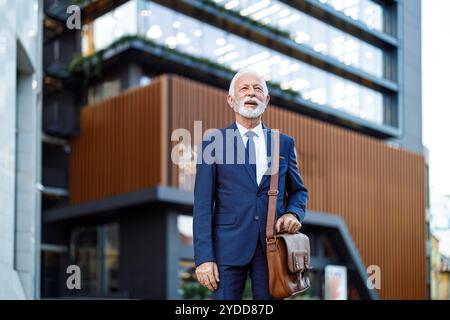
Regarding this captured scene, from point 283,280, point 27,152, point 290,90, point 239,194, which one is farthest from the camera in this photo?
point 290,90

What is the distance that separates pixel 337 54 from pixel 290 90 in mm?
5039

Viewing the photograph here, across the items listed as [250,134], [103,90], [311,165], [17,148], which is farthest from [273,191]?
[103,90]

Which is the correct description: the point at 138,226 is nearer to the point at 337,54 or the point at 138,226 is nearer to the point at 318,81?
the point at 318,81

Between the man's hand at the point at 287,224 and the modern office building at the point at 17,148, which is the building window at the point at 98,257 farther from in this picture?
the man's hand at the point at 287,224

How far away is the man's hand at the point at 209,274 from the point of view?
11.8ft

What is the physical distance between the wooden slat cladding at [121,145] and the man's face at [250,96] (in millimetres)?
18107

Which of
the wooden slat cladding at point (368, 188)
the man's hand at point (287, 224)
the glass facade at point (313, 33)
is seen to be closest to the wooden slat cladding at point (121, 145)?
the wooden slat cladding at point (368, 188)

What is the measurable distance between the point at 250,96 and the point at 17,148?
1284cm

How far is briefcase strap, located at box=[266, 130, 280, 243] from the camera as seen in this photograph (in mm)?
3561

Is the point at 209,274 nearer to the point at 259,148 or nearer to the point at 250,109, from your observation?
the point at 259,148

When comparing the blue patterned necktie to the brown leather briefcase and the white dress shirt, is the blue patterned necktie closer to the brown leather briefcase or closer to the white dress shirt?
the white dress shirt

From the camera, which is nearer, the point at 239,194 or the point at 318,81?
the point at 239,194
